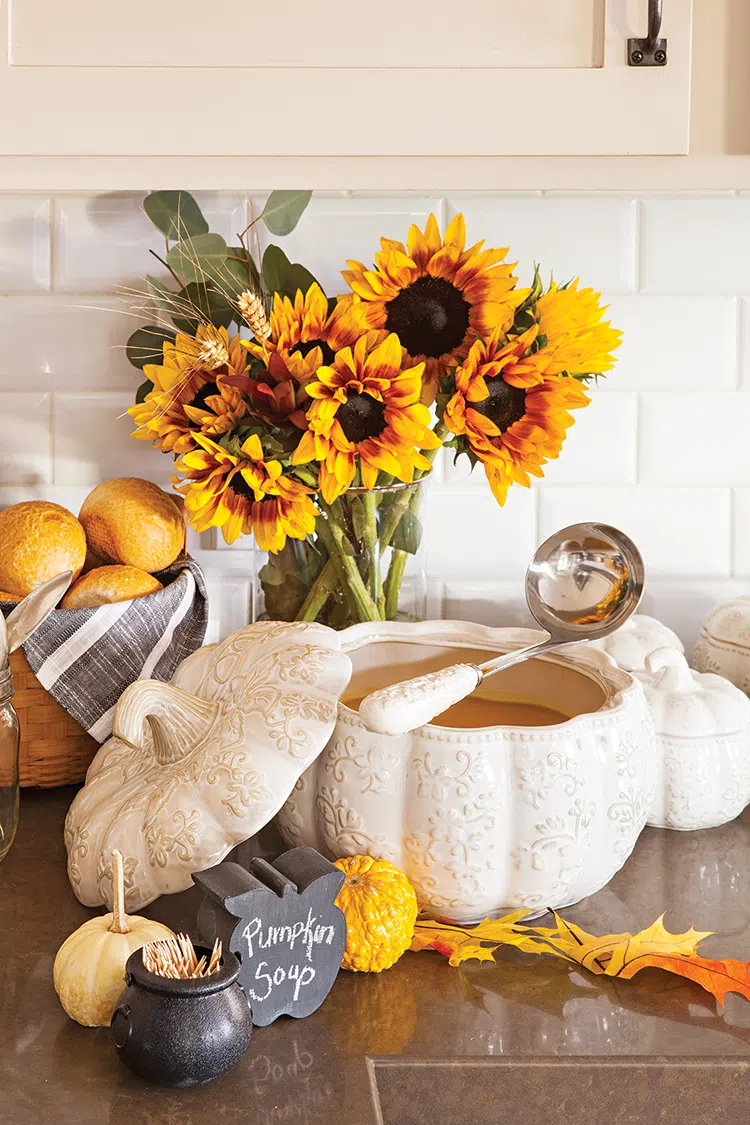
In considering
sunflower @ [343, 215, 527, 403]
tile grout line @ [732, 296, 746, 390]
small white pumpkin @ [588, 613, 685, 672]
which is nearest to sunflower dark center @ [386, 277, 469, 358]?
sunflower @ [343, 215, 527, 403]

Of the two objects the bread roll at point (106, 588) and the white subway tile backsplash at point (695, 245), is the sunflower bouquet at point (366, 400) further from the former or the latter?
the white subway tile backsplash at point (695, 245)

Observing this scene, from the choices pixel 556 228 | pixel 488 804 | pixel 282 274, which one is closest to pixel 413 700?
pixel 488 804

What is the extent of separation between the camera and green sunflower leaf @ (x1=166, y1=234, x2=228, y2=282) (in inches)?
41.6

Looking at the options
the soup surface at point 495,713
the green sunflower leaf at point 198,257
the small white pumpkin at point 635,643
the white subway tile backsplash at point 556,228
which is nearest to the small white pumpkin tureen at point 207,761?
the soup surface at point 495,713

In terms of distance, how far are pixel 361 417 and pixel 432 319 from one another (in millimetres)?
117

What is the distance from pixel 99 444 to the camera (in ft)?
3.72

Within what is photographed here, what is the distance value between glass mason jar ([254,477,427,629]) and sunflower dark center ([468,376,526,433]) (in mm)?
110

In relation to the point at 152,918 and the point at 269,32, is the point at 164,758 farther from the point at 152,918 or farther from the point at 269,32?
the point at 269,32

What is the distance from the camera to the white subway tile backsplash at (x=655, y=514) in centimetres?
116

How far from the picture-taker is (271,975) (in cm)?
62

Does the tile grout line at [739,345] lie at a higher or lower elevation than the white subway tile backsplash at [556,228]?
lower

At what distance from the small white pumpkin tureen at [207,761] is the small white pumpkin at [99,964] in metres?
0.07

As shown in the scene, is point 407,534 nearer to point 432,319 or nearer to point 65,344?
point 432,319

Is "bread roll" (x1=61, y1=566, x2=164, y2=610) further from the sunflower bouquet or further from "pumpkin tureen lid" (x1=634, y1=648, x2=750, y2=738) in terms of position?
"pumpkin tureen lid" (x1=634, y1=648, x2=750, y2=738)
